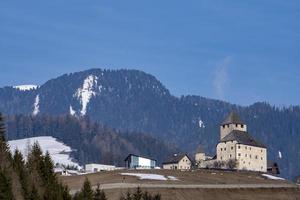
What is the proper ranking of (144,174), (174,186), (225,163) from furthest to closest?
1. (225,163)
2. (144,174)
3. (174,186)

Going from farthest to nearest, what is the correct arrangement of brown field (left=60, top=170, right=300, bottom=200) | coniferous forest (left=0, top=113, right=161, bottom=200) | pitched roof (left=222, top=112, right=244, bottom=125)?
pitched roof (left=222, top=112, right=244, bottom=125), brown field (left=60, top=170, right=300, bottom=200), coniferous forest (left=0, top=113, right=161, bottom=200)

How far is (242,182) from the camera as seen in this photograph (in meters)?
139

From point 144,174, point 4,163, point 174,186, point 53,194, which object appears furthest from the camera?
point 144,174

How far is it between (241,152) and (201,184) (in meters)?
48.2

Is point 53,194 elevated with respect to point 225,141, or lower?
lower

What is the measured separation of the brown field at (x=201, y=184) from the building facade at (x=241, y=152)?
67.9 ft

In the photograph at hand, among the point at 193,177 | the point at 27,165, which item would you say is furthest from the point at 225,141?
the point at 27,165

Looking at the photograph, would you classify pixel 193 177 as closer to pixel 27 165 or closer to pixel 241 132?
pixel 241 132

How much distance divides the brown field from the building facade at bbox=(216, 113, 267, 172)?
20.7 m

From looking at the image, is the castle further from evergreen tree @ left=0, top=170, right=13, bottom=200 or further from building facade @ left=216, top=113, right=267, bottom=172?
evergreen tree @ left=0, top=170, right=13, bottom=200


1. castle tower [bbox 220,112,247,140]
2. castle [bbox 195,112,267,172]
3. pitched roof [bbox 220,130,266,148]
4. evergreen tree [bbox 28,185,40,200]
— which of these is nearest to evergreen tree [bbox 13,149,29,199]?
evergreen tree [bbox 28,185,40,200]

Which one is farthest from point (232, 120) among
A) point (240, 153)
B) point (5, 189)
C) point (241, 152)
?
point (5, 189)

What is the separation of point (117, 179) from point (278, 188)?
2563cm

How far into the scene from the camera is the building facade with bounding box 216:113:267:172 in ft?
576
